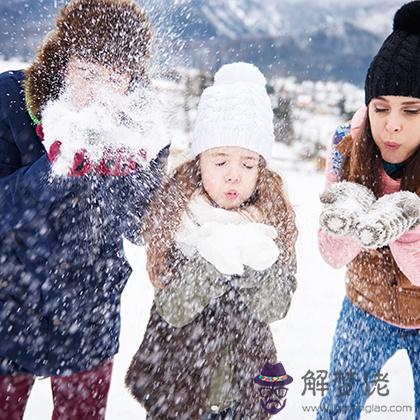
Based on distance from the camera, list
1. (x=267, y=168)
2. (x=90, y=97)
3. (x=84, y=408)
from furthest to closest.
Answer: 1. (x=267, y=168)
2. (x=84, y=408)
3. (x=90, y=97)

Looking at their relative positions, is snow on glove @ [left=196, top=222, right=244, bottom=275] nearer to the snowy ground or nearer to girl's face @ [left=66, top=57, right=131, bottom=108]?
the snowy ground

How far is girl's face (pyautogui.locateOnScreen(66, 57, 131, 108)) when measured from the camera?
2006mm

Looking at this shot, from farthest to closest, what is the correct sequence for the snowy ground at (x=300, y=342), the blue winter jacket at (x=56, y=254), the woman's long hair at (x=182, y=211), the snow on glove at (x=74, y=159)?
the snowy ground at (x=300, y=342), the woman's long hair at (x=182, y=211), the blue winter jacket at (x=56, y=254), the snow on glove at (x=74, y=159)

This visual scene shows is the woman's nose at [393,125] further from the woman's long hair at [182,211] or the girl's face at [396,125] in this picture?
the woman's long hair at [182,211]

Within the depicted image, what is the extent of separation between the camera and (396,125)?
2.25 meters

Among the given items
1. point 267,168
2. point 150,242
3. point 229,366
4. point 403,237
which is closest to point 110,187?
point 150,242

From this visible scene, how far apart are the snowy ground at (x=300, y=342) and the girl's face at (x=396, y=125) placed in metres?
0.52

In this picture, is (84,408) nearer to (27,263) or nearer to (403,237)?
(27,263)

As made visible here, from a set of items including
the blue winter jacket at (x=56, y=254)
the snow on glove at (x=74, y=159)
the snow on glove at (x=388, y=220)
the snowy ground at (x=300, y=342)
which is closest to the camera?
the snow on glove at (x=74, y=159)

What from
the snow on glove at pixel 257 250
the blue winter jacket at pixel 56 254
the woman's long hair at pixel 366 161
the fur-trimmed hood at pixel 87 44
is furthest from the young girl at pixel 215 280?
the fur-trimmed hood at pixel 87 44

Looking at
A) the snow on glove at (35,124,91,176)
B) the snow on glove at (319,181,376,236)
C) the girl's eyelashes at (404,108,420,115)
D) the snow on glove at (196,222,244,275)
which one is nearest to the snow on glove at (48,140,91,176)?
the snow on glove at (35,124,91,176)

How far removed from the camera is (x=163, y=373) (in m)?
2.33

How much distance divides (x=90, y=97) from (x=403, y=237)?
1356 mm

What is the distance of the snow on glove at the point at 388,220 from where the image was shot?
199 centimetres
